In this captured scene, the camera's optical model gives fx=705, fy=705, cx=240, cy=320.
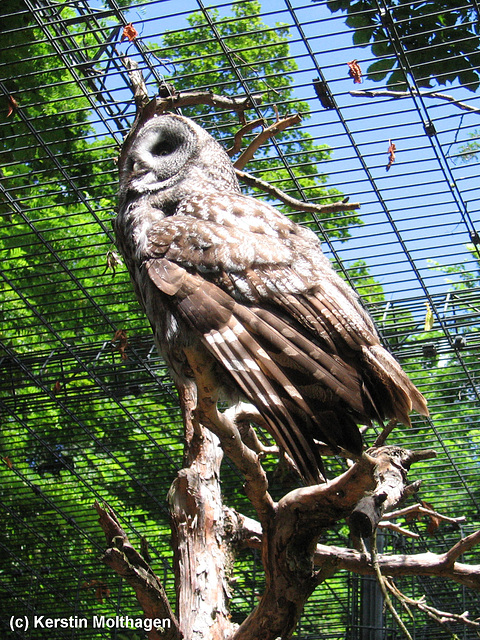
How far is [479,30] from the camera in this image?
8.69ft

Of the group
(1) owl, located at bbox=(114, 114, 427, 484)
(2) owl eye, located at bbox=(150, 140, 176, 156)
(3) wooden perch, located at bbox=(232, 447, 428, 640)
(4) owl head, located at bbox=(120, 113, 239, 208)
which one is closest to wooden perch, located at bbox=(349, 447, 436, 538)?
(3) wooden perch, located at bbox=(232, 447, 428, 640)

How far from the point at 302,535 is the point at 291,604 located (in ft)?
0.61

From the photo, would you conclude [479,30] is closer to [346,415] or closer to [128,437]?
[346,415]

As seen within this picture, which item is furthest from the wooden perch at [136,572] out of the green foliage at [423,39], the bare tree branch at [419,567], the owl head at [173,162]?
the green foliage at [423,39]

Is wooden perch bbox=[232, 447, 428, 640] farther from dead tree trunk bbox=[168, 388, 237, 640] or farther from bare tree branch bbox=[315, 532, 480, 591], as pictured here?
bare tree branch bbox=[315, 532, 480, 591]

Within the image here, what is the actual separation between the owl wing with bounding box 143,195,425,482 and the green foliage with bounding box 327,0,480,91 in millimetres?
984

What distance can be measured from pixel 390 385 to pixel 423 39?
155 centimetres

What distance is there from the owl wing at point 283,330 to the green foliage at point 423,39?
0.98 m

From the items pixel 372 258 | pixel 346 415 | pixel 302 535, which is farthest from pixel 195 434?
pixel 372 258

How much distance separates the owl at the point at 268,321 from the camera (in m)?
1.75

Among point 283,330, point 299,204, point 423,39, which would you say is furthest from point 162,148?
point 283,330

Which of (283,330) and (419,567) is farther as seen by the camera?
(419,567)

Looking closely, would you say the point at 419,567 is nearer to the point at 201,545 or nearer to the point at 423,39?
the point at 201,545

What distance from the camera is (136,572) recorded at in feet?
6.06
